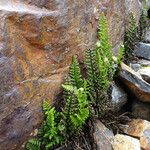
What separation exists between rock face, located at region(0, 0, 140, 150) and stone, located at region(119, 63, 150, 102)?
744mm

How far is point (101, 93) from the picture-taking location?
455cm

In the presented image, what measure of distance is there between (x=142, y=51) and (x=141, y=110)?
115 cm

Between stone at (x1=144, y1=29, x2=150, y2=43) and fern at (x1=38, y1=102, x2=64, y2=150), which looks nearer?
fern at (x1=38, y1=102, x2=64, y2=150)

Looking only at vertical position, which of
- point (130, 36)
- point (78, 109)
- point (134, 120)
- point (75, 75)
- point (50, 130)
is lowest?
point (134, 120)

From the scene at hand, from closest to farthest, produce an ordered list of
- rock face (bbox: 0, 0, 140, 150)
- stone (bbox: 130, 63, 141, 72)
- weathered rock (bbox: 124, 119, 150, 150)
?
rock face (bbox: 0, 0, 140, 150) → weathered rock (bbox: 124, 119, 150, 150) → stone (bbox: 130, 63, 141, 72)

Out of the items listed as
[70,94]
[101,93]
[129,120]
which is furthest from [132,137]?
[70,94]

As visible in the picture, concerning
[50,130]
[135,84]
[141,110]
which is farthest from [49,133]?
[141,110]

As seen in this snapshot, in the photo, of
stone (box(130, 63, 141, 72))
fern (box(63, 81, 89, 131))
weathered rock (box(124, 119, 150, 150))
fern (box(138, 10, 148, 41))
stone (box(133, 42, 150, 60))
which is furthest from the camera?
fern (box(138, 10, 148, 41))

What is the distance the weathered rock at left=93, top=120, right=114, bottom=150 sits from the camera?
4418 mm

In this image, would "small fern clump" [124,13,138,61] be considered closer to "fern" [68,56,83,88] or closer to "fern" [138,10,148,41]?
"fern" [138,10,148,41]

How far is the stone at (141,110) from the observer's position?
5.13 meters

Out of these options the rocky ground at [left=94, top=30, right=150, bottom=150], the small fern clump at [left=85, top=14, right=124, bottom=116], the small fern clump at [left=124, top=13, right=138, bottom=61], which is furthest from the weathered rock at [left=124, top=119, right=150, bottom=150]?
the small fern clump at [left=124, top=13, right=138, bottom=61]

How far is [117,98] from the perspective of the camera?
4.96 metres

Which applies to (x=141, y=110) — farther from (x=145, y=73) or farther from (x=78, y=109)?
(x=78, y=109)
